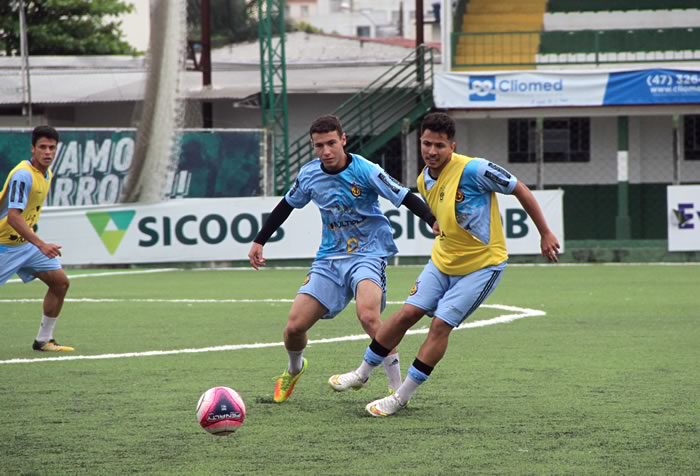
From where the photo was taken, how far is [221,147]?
958 inches

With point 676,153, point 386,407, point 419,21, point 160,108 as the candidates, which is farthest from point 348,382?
point 419,21

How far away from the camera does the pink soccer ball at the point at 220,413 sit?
21.7 ft

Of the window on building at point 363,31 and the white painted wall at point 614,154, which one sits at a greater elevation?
the window on building at point 363,31

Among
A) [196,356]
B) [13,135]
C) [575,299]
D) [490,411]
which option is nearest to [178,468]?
[490,411]

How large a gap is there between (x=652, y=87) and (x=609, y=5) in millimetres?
6070

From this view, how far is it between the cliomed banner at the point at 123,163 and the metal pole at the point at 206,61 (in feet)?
24.4

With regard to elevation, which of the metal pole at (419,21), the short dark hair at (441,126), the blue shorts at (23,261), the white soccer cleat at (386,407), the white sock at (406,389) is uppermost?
the metal pole at (419,21)

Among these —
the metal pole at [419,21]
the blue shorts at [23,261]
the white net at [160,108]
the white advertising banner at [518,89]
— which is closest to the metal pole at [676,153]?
the white advertising banner at [518,89]

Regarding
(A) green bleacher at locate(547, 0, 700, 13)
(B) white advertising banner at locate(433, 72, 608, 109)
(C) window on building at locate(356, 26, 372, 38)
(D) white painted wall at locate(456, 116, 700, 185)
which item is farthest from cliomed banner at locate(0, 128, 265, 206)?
(C) window on building at locate(356, 26, 372, 38)

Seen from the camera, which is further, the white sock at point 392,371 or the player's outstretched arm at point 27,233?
the player's outstretched arm at point 27,233

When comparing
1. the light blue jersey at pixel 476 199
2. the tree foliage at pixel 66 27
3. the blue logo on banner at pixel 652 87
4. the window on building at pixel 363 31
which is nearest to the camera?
the light blue jersey at pixel 476 199

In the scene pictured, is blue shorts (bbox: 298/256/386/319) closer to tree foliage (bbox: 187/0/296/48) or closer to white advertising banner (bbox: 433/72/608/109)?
white advertising banner (bbox: 433/72/608/109)

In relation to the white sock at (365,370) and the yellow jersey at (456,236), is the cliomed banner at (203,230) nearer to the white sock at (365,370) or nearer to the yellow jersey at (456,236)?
the white sock at (365,370)

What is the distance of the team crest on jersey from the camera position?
27.2 ft
